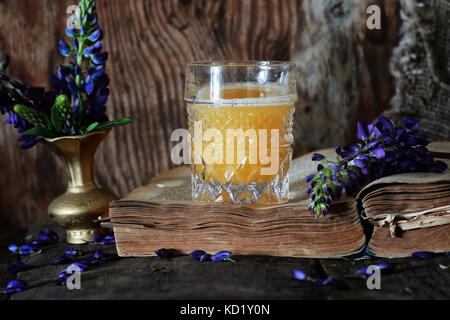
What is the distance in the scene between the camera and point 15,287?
2.86ft

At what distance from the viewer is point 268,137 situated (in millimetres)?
1006

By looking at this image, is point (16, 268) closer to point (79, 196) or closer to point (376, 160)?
point (79, 196)

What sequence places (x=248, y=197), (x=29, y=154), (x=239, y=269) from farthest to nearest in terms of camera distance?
1. (x=29, y=154)
2. (x=248, y=197)
3. (x=239, y=269)

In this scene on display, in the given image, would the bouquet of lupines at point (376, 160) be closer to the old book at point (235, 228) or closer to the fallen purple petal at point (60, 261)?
the old book at point (235, 228)

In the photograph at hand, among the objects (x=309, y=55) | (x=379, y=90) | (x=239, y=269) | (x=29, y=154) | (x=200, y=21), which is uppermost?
(x=200, y=21)

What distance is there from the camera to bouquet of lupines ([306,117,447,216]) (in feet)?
3.14

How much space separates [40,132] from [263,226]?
47cm

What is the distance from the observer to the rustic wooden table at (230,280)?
81 cm

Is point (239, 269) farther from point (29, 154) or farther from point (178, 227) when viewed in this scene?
point (29, 154)

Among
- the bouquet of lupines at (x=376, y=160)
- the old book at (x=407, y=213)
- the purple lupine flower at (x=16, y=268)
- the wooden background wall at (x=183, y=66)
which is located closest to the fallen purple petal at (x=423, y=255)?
the old book at (x=407, y=213)

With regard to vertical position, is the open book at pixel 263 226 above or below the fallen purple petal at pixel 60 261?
above

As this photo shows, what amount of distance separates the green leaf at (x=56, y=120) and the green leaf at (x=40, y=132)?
0.01m

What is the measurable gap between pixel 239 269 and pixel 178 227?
0.48 feet

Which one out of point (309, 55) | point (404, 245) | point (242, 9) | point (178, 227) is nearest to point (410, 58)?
point (309, 55)
